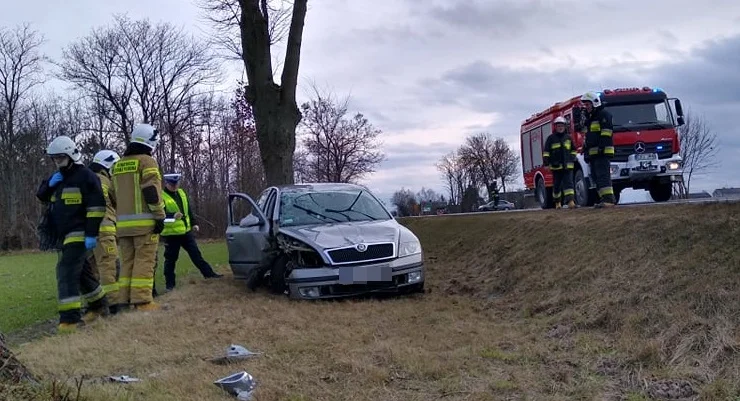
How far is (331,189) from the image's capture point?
9.53 metres

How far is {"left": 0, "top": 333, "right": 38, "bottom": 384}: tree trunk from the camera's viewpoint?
347cm

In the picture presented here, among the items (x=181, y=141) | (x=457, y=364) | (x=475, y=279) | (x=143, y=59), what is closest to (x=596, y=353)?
(x=457, y=364)

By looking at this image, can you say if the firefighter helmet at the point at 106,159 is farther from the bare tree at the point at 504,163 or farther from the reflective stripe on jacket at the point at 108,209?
the bare tree at the point at 504,163

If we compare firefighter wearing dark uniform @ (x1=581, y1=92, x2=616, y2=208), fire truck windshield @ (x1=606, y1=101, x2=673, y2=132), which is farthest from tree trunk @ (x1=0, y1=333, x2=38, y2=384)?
fire truck windshield @ (x1=606, y1=101, x2=673, y2=132)

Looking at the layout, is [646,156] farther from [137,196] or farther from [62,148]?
[62,148]

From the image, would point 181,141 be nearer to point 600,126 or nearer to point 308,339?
point 600,126

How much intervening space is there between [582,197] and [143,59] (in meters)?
41.9

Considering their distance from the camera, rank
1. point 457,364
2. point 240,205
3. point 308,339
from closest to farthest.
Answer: point 457,364
point 308,339
point 240,205

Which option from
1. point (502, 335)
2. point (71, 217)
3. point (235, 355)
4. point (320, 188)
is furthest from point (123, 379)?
point (320, 188)

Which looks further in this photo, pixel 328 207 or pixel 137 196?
pixel 328 207

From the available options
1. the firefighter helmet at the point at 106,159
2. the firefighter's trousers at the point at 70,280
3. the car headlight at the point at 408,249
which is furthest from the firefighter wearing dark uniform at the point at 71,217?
the car headlight at the point at 408,249

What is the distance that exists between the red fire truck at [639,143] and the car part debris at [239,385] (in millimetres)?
9844

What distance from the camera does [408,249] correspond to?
804 cm

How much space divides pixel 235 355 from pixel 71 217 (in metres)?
3.23
